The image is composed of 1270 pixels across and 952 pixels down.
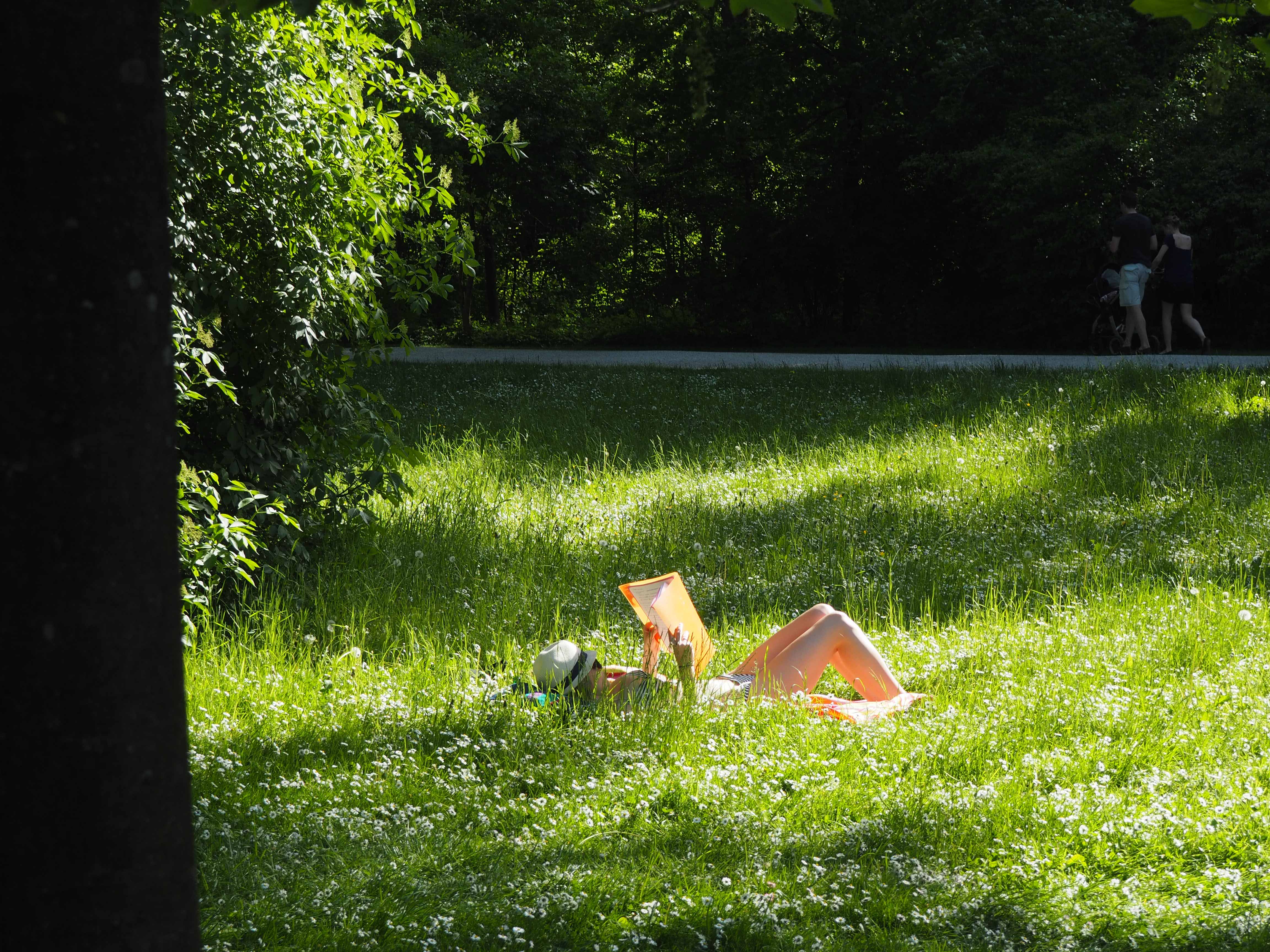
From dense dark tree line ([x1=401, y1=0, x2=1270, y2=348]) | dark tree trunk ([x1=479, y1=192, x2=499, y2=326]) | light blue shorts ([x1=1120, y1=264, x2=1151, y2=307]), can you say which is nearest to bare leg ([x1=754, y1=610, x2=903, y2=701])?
light blue shorts ([x1=1120, y1=264, x2=1151, y2=307])

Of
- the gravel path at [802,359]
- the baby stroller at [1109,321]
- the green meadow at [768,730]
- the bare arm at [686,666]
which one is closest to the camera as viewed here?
the green meadow at [768,730]

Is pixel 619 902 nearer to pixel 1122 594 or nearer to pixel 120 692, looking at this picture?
pixel 120 692

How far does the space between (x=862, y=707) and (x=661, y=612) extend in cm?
89

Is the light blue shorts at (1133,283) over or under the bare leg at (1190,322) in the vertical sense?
over

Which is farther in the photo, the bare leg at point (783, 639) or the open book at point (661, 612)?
the bare leg at point (783, 639)

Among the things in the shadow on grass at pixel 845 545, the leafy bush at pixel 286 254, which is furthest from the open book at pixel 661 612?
the leafy bush at pixel 286 254

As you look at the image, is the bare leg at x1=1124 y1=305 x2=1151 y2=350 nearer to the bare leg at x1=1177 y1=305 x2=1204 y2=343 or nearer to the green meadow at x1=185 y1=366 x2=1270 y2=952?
the bare leg at x1=1177 y1=305 x2=1204 y2=343

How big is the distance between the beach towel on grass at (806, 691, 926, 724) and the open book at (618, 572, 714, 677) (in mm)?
516

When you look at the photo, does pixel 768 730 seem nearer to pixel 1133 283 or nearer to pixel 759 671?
pixel 759 671

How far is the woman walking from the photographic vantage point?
17.1m

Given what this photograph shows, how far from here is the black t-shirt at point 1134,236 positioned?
16.8m

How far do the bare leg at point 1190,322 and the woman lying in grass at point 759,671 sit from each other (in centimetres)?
1380

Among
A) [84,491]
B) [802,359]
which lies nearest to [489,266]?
[802,359]

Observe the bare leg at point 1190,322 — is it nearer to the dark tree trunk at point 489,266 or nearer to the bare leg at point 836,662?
the bare leg at point 836,662
